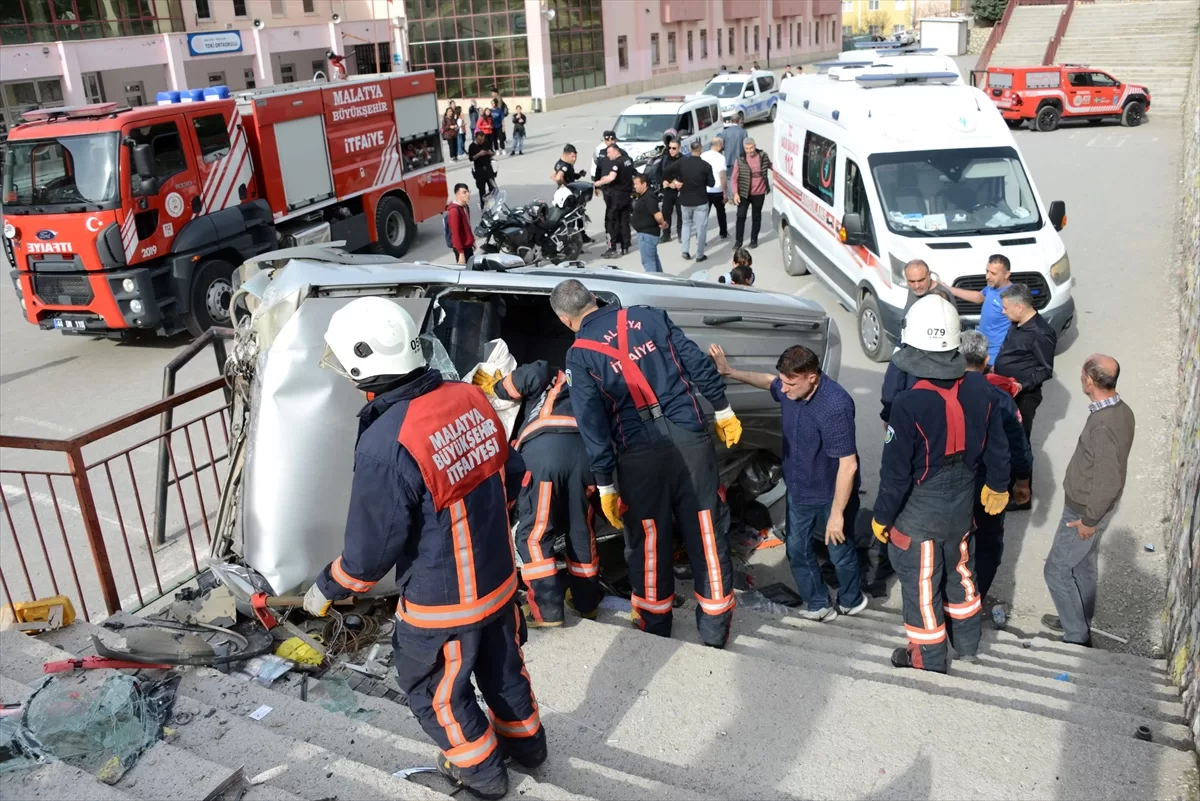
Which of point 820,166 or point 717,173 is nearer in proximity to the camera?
point 820,166

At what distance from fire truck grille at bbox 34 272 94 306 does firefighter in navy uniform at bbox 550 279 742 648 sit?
8.04 meters

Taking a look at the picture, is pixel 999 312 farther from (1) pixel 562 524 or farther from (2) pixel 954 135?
(1) pixel 562 524

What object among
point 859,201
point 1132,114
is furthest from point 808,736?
point 1132,114

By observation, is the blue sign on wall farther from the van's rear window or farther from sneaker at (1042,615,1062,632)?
sneaker at (1042,615,1062,632)

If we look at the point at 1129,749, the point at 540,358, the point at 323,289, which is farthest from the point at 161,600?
the point at 1129,749

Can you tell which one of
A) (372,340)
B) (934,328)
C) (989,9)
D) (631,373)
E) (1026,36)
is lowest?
(631,373)

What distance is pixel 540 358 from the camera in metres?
6.79

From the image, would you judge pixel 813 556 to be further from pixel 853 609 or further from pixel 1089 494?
pixel 1089 494

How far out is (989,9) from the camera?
43.6 m

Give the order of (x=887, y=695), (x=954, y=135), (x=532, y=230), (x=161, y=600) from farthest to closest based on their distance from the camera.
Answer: (x=532, y=230) → (x=954, y=135) → (x=161, y=600) → (x=887, y=695)

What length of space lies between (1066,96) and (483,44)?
21968 millimetres

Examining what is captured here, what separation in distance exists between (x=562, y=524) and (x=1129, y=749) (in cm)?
262

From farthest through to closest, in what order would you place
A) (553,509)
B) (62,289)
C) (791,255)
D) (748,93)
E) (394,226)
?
(748,93), (394,226), (791,255), (62,289), (553,509)

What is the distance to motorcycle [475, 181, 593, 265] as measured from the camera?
12820 millimetres
